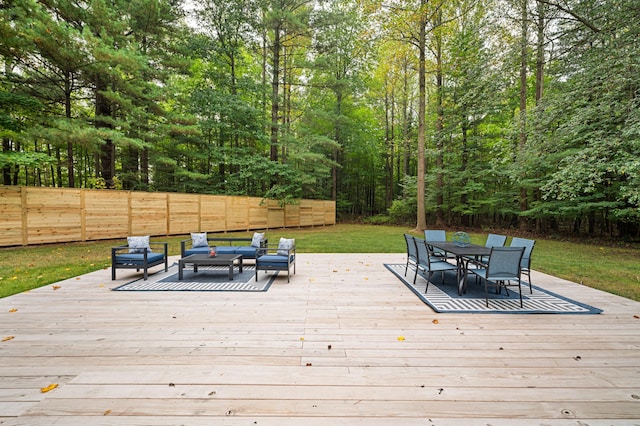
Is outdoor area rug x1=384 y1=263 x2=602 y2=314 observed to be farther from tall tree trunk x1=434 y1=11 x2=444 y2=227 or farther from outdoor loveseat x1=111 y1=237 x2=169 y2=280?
tall tree trunk x1=434 y1=11 x2=444 y2=227

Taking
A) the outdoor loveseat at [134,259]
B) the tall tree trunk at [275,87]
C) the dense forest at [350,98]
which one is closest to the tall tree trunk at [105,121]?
the dense forest at [350,98]

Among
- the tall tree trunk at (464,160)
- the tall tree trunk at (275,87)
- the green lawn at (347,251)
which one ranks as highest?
the tall tree trunk at (275,87)

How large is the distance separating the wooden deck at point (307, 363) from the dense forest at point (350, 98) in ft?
18.1

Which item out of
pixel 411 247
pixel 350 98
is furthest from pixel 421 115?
pixel 411 247

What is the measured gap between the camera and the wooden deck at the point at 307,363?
1775 mm

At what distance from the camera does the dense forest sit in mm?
6836

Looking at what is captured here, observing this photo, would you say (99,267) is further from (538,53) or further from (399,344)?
(538,53)

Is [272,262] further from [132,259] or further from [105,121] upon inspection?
[105,121]

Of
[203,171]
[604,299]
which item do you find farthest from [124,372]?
[203,171]

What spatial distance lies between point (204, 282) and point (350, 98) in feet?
62.8

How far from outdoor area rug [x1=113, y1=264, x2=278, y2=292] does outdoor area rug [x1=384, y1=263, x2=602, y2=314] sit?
2.76m

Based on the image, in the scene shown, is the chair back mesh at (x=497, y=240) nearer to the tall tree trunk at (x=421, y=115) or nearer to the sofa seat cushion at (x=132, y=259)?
the sofa seat cushion at (x=132, y=259)

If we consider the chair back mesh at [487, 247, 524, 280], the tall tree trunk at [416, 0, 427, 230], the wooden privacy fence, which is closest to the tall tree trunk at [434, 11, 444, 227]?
the tall tree trunk at [416, 0, 427, 230]

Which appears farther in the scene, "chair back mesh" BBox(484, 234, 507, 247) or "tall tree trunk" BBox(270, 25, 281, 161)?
"tall tree trunk" BBox(270, 25, 281, 161)
